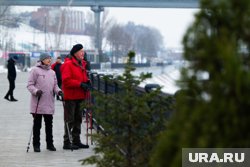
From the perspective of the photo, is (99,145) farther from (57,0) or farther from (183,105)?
(57,0)

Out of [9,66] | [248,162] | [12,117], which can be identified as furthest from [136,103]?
[9,66]

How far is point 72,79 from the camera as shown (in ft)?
41.2

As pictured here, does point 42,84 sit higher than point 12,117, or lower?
higher

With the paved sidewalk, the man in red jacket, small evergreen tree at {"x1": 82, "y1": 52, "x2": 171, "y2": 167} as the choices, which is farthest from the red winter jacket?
small evergreen tree at {"x1": 82, "y1": 52, "x2": 171, "y2": 167}

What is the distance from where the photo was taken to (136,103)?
20.3 feet

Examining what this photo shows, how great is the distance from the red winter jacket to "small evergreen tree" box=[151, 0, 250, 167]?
8.64 meters

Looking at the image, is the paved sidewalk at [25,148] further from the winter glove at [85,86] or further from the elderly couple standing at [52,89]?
the winter glove at [85,86]

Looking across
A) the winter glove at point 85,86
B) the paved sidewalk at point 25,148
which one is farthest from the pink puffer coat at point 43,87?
the paved sidewalk at point 25,148

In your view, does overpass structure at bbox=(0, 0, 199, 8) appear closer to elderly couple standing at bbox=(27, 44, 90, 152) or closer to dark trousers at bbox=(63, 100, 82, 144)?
dark trousers at bbox=(63, 100, 82, 144)

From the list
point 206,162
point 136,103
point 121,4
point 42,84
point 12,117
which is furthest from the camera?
point 121,4

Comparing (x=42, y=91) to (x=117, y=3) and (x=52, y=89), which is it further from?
(x=117, y=3)

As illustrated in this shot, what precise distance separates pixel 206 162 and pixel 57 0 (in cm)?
7898

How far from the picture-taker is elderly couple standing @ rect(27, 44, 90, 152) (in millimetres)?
12461

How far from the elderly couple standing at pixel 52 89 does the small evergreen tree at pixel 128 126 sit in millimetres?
6077
